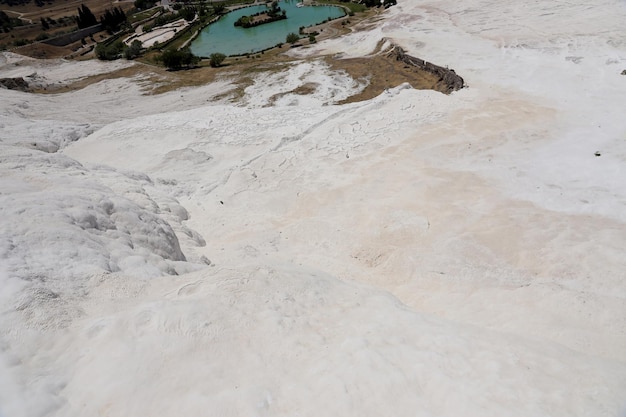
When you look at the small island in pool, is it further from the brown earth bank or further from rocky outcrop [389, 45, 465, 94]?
rocky outcrop [389, 45, 465, 94]

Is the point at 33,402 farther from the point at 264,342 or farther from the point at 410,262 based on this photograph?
Answer: the point at 410,262

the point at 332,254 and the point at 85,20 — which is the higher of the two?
the point at 85,20

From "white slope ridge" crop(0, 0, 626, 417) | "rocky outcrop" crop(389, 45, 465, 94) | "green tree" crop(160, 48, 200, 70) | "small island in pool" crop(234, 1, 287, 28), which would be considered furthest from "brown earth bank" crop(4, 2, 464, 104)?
"small island in pool" crop(234, 1, 287, 28)

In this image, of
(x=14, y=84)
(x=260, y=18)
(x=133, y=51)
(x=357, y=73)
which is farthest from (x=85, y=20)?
(x=357, y=73)

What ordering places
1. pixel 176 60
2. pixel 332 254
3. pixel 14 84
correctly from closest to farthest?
pixel 332 254
pixel 14 84
pixel 176 60

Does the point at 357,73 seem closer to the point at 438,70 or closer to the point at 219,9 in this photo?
the point at 438,70

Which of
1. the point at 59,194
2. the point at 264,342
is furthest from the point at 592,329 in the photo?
the point at 59,194
